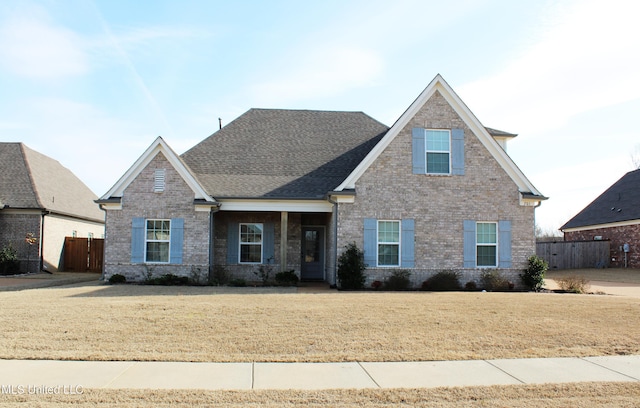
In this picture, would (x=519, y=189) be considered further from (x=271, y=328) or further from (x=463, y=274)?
(x=271, y=328)

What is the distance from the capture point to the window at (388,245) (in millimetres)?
18266

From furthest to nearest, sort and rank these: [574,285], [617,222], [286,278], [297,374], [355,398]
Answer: [617,222], [286,278], [574,285], [297,374], [355,398]

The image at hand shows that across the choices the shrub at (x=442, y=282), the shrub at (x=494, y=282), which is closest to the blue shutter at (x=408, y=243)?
the shrub at (x=442, y=282)

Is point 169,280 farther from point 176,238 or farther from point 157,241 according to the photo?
point 157,241

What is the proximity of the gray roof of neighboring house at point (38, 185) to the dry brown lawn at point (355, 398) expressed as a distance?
66.6 feet

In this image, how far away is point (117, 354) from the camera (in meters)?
8.04

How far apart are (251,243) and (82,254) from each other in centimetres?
1147

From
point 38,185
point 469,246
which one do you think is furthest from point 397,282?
point 38,185

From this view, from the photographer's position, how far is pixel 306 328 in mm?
9859

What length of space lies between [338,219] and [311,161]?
3.95m

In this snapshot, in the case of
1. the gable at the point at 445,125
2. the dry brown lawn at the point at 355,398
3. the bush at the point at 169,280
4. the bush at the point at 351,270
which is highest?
the gable at the point at 445,125

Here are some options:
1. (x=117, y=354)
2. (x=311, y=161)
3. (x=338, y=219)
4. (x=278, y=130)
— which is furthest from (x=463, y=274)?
(x=117, y=354)

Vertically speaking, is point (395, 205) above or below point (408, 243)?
above

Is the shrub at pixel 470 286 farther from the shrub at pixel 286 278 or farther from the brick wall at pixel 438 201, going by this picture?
the shrub at pixel 286 278
